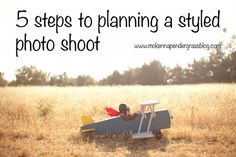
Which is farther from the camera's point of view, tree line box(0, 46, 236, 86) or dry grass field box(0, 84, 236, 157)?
tree line box(0, 46, 236, 86)

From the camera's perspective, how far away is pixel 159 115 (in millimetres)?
8719

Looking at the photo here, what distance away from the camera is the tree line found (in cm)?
3884

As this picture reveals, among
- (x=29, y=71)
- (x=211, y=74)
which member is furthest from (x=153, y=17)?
(x=29, y=71)

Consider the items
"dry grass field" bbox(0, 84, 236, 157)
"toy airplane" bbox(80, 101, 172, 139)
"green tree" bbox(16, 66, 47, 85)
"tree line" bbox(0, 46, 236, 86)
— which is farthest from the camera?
"green tree" bbox(16, 66, 47, 85)

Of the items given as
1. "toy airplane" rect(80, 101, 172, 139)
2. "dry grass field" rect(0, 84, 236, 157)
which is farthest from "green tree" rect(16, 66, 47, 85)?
"toy airplane" rect(80, 101, 172, 139)

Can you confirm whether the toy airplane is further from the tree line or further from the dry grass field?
the tree line

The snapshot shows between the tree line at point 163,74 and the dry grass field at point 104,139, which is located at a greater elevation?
the tree line at point 163,74

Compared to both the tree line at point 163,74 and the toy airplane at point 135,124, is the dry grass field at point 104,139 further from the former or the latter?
the tree line at point 163,74

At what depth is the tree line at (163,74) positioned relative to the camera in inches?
1529

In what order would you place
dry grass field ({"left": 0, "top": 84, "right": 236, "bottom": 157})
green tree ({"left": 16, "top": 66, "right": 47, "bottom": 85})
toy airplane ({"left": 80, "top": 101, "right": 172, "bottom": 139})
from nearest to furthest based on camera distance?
dry grass field ({"left": 0, "top": 84, "right": 236, "bottom": 157}) < toy airplane ({"left": 80, "top": 101, "right": 172, "bottom": 139}) < green tree ({"left": 16, "top": 66, "right": 47, "bottom": 85})

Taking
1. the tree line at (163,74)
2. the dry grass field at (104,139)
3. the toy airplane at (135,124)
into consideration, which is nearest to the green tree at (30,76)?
the tree line at (163,74)

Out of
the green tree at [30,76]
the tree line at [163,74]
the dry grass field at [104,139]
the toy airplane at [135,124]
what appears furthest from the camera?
the green tree at [30,76]

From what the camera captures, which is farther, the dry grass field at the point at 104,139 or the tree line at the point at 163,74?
the tree line at the point at 163,74

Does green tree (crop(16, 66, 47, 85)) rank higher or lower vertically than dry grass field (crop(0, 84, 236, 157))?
higher
